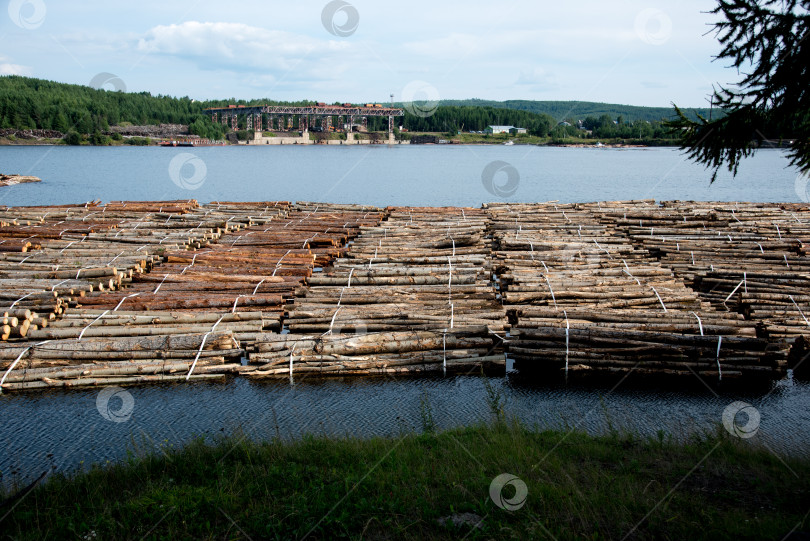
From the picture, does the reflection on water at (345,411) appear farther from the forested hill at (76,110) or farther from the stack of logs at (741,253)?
the forested hill at (76,110)

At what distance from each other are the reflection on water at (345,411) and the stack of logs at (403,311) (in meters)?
0.55

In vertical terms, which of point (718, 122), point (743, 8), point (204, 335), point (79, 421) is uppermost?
point (743, 8)

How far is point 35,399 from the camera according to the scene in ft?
43.3

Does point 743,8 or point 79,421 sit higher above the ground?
point 743,8

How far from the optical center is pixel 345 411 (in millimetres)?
12609

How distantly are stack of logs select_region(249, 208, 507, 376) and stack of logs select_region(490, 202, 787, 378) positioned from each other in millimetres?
937

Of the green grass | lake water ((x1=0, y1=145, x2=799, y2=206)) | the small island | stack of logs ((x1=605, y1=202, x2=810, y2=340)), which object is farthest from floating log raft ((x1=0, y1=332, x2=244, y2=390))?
the small island

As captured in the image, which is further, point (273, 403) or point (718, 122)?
point (273, 403)

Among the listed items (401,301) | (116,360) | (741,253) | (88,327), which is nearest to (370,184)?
(741,253)

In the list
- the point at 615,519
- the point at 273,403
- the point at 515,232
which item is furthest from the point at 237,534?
the point at 515,232

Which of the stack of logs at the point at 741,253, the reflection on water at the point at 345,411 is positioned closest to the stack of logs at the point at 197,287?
the reflection on water at the point at 345,411

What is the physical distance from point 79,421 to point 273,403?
155 inches

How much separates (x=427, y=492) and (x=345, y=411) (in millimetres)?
5535

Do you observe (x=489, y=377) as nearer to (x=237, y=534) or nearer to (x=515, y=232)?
(x=237, y=534)
